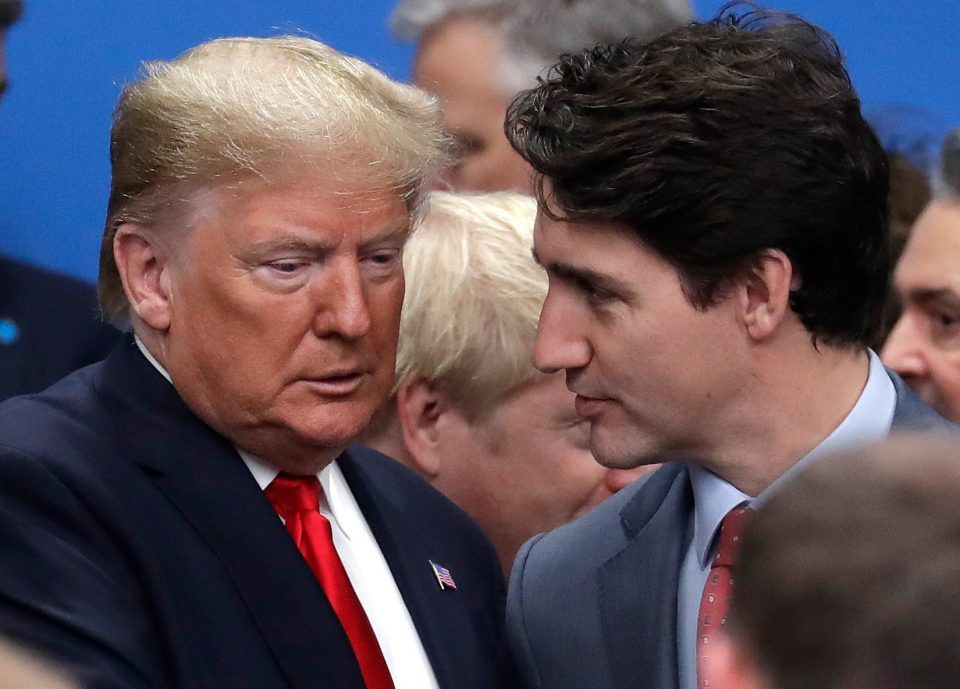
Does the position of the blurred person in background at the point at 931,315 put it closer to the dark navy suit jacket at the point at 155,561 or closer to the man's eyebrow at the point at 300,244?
the dark navy suit jacket at the point at 155,561

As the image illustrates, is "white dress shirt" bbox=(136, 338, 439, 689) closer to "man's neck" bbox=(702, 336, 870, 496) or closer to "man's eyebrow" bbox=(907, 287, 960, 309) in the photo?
"man's neck" bbox=(702, 336, 870, 496)

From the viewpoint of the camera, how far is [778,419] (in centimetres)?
298

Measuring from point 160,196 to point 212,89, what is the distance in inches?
7.3

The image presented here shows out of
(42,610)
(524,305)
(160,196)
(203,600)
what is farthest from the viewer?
(524,305)

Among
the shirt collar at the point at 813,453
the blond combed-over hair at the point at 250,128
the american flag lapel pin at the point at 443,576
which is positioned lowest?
the american flag lapel pin at the point at 443,576

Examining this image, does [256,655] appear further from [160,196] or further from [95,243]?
[95,243]

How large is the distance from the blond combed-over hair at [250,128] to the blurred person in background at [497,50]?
137cm

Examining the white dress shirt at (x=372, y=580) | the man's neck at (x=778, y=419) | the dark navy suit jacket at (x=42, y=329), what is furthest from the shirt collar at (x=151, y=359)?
the dark navy suit jacket at (x=42, y=329)

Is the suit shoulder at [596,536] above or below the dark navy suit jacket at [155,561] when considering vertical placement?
below

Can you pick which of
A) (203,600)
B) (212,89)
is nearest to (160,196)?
(212,89)

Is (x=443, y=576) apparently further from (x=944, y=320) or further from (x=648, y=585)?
(x=944, y=320)

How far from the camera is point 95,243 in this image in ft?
14.3

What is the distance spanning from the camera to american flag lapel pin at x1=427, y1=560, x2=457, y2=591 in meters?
3.03

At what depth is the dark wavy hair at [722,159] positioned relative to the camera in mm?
2963
